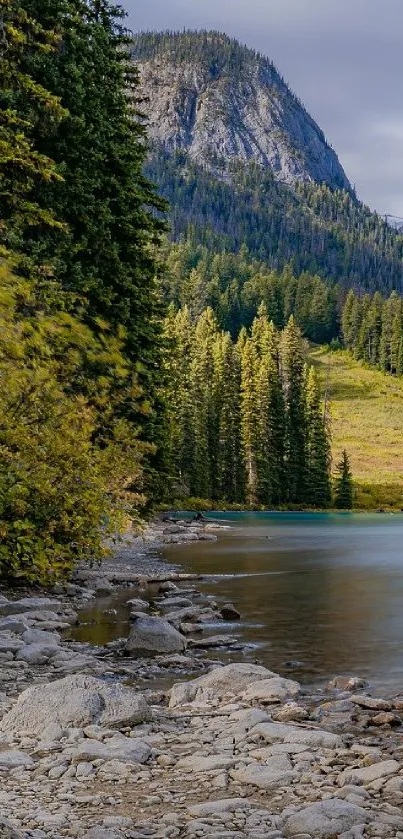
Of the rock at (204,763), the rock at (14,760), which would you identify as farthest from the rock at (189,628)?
the rock at (14,760)

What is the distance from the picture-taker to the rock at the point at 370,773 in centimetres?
714

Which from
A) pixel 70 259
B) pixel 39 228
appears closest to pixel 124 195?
pixel 70 259

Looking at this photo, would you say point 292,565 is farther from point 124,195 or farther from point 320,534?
point 320,534

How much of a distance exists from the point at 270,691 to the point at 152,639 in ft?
11.3

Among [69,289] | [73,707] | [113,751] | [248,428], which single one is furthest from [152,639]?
[248,428]

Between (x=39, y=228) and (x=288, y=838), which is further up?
(x=39, y=228)

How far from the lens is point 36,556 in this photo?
12.8m

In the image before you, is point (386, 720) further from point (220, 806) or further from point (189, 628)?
point (189, 628)

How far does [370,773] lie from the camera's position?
7.31m

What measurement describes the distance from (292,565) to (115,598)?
36.9ft

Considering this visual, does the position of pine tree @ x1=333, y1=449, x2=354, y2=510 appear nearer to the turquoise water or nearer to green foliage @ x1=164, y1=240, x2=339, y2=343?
the turquoise water

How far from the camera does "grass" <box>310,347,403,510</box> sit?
316 feet

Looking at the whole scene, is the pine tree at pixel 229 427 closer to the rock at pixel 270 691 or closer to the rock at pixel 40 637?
the rock at pixel 40 637

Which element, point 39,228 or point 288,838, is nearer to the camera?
point 288,838
